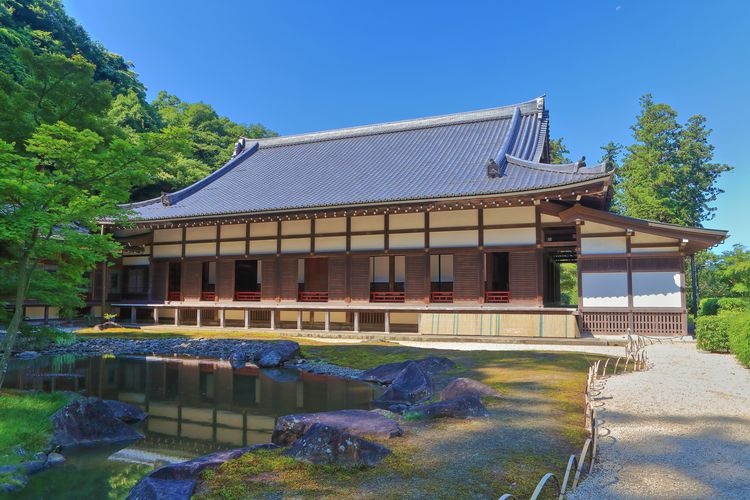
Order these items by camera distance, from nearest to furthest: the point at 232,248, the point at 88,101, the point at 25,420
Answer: the point at 25,420 < the point at 88,101 < the point at 232,248

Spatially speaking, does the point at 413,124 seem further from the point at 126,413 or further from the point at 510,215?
the point at 126,413

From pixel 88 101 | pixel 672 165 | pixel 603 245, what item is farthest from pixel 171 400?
pixel 672 165

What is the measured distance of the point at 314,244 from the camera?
61.0ft

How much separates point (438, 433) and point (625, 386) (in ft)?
14.6

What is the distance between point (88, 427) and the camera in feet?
22.0

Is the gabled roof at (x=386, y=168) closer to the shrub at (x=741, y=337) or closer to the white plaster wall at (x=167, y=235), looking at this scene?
the white plaster wall at (x=167, y=235)

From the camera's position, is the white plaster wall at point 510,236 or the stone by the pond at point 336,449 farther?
the white plaster wall at point 510,236

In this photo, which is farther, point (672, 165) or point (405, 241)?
point (672, 165)

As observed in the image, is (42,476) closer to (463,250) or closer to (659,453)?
(659,453)

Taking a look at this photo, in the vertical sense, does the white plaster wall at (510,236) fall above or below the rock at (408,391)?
above

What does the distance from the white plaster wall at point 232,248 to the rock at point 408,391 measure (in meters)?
12.6

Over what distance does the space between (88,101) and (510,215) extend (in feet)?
41.1

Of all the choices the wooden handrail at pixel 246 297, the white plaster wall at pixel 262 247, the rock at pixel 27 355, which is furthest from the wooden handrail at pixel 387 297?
the rock at pixel 27 355

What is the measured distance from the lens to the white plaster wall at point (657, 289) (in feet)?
46.5
